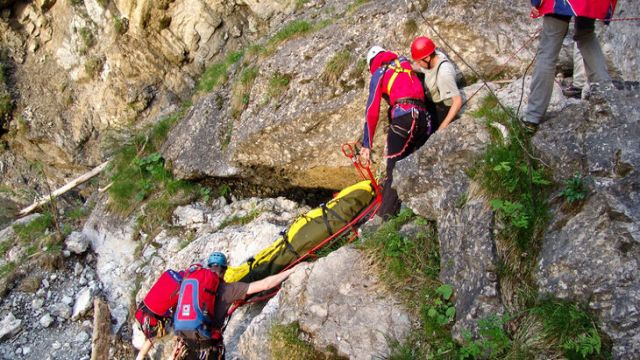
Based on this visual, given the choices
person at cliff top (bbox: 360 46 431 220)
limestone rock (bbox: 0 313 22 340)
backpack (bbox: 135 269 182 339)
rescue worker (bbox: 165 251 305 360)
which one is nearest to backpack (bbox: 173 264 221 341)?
rescue worker (bbox: 165 251 305 360)

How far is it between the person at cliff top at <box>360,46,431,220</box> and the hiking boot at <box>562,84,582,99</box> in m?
1.66

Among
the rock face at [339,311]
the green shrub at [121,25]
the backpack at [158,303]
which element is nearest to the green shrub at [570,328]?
the rock face at [339,311]

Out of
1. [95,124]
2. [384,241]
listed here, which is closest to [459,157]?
[384,241]

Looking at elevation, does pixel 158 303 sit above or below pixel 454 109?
below

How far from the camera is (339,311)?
5.16 metres

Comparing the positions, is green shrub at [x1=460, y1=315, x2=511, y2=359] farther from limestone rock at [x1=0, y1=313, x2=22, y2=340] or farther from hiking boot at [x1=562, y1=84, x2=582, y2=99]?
limestone rock at [x1=0, y1=313, x2=22, y2=340]

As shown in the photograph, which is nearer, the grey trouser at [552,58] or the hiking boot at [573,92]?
the grey trouser at [552,58]

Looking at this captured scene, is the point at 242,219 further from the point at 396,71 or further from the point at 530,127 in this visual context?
the point at 530,127

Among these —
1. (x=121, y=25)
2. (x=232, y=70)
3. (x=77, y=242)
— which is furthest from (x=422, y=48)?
(x=121, y=25)

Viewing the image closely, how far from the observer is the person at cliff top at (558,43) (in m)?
4.25

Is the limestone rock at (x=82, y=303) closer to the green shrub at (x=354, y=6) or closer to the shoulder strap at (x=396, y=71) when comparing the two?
the shoulder strap at (x=396, y=71)

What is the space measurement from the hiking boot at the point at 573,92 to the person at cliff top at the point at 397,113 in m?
1.66

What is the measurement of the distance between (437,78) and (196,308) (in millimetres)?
4288

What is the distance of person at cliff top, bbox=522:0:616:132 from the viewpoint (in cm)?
425
